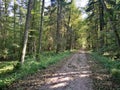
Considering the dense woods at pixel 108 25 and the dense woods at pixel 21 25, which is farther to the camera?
the dense woods at pixel 21 25

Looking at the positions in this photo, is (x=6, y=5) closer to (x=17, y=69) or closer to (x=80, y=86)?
(x=17, y=69)

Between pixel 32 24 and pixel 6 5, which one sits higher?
pixel 6 5

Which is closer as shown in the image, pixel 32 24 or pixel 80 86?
pixel 80 86

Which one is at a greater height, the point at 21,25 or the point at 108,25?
the point at 21,25

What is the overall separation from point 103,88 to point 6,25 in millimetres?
31915

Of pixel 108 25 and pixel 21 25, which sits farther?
pixel 21 25

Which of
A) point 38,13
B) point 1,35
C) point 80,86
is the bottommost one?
point 80,86

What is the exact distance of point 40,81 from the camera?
32.1ft

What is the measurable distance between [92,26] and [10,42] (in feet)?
60.7

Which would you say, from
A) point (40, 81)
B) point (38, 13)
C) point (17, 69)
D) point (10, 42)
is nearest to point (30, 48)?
point (10, 42)

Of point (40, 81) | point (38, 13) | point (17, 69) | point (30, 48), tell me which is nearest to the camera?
point (40, 81)

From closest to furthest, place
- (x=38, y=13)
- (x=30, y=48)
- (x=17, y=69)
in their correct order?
(x=17, y=69)
(x=38, y=13)
(x=30, y=48)

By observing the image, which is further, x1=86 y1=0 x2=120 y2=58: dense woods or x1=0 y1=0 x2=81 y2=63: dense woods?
x1=0 y1=0 x2=81 y2=63: dense woods

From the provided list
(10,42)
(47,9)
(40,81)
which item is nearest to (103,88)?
(40,81)
